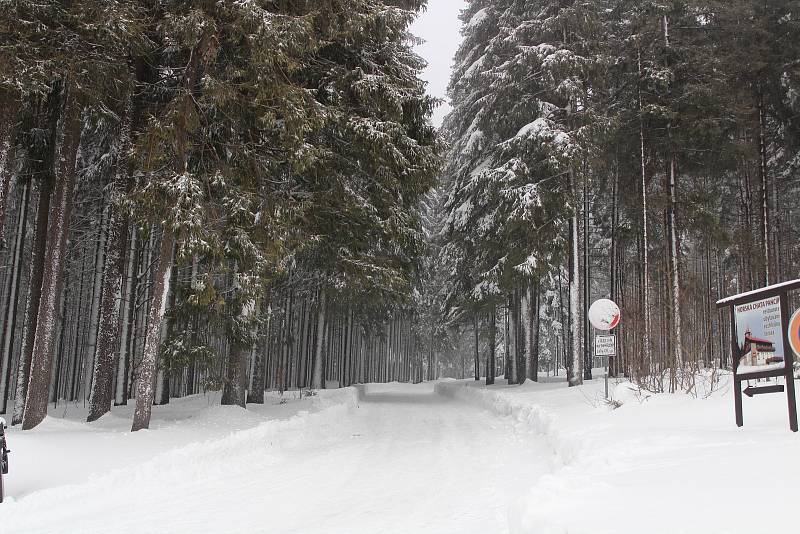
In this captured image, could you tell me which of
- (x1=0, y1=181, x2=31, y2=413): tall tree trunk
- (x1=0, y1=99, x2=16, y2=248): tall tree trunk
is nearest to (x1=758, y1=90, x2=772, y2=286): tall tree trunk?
(x1=0, y1=99, x2=16, y2=248): tall tree trunk

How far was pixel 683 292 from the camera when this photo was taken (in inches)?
424

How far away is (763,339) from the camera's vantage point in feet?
20.3

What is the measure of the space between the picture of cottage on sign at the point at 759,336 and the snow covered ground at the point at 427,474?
2.26 feet

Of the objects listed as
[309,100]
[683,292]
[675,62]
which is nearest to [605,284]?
[675,62]

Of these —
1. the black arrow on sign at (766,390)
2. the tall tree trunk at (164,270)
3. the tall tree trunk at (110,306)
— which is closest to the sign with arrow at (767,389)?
the black arrow on sign at (766,390)

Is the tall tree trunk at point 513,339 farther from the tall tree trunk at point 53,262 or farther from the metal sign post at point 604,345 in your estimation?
the tall tree trunk at point 53,262

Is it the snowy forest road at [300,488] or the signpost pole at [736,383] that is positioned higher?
the signpost pole at [736,383]

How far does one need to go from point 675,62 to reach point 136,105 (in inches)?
619

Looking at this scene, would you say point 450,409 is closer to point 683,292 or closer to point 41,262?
point 683,292

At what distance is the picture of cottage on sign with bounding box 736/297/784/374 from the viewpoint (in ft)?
19.5

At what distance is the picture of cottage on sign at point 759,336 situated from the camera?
19.5 feet

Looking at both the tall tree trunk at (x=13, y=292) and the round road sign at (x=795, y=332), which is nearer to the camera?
the round road sign at (x=795, y=332)

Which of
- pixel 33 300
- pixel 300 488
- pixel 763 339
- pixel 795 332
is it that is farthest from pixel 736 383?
pixel 33 300

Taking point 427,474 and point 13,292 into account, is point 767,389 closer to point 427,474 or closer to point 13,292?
point 427,474
